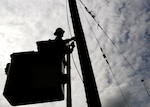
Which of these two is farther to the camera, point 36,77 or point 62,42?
point 62,42

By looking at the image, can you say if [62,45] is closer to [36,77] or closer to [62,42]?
[62,42]

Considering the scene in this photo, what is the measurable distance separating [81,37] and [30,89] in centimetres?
135

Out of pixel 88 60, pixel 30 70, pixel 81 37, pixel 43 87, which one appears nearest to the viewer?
pixel 43 87

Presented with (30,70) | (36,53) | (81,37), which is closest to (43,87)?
(30,70)

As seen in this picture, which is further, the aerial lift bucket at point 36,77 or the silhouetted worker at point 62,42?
the silhouetted worker at point 62,42

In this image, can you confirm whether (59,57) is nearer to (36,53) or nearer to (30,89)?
(36,53)

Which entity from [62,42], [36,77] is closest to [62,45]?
[62,42]

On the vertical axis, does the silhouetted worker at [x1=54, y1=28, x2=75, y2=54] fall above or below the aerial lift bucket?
above

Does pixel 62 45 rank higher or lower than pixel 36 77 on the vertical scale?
higher

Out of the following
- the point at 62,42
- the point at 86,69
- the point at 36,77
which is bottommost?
the point at 36,77

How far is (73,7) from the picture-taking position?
4.26 meters

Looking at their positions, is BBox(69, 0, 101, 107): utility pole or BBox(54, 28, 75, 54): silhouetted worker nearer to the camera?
BBox(69, 0, 101, 107): utility pole

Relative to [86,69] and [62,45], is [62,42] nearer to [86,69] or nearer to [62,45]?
[62,45]

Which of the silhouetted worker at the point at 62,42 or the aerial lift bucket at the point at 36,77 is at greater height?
the silhouetted worker at the point at 62,42
